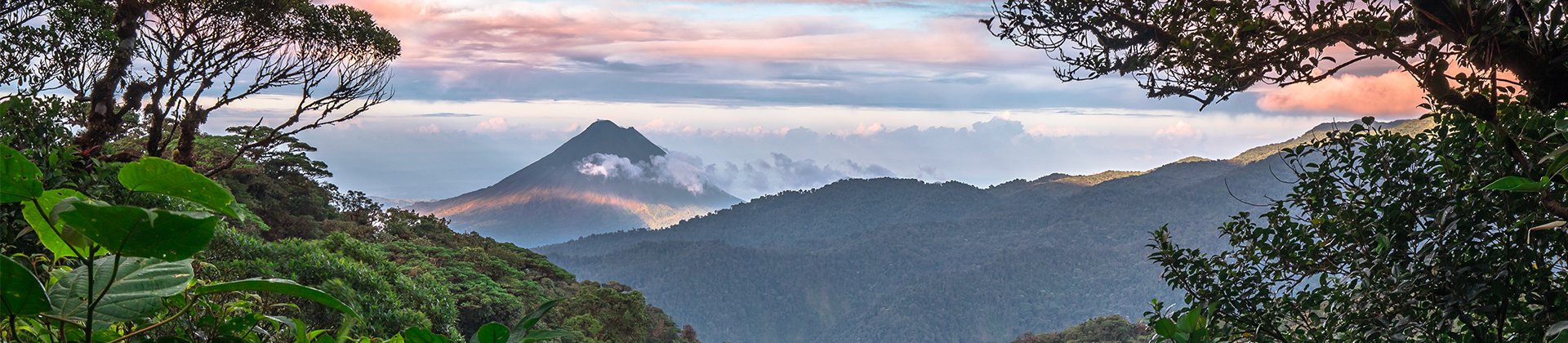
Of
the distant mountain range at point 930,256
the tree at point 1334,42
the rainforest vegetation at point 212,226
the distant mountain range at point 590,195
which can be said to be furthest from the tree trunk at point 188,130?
the distant mountain range at point 590,195

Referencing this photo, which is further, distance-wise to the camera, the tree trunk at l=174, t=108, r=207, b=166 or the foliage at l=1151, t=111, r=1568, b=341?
the tree trunk at l=174, t=108, r=207, b=166

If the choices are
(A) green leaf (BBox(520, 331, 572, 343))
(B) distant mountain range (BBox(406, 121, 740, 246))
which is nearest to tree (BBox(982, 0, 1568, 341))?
(A) green leaf (BBox(520, 331, 572, 343))

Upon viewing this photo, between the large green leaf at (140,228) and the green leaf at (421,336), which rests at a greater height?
the large green leaf at (140,228)

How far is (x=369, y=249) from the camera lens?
10.6 m

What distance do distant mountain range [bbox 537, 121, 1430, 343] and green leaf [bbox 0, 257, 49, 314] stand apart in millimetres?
84249

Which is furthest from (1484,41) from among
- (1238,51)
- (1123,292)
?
(1123,292)

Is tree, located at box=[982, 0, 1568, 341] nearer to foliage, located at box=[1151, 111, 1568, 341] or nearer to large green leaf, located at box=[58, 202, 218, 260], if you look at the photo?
foliage, located at box=[1151, 111, 1568, 341]

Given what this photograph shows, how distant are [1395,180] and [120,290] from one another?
4387 millimetres

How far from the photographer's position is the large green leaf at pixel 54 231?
64 centimetres

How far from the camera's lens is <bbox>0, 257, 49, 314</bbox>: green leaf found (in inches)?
23.7

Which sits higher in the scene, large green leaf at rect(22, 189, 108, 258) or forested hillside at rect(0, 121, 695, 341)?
large green leaf at rect(22, 189, 108, 258)

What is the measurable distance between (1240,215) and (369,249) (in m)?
9.28

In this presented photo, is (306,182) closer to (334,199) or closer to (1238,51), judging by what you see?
(334,199)

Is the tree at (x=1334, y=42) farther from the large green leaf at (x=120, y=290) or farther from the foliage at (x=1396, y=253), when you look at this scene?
the large green leaf at (x=120, y=290)
